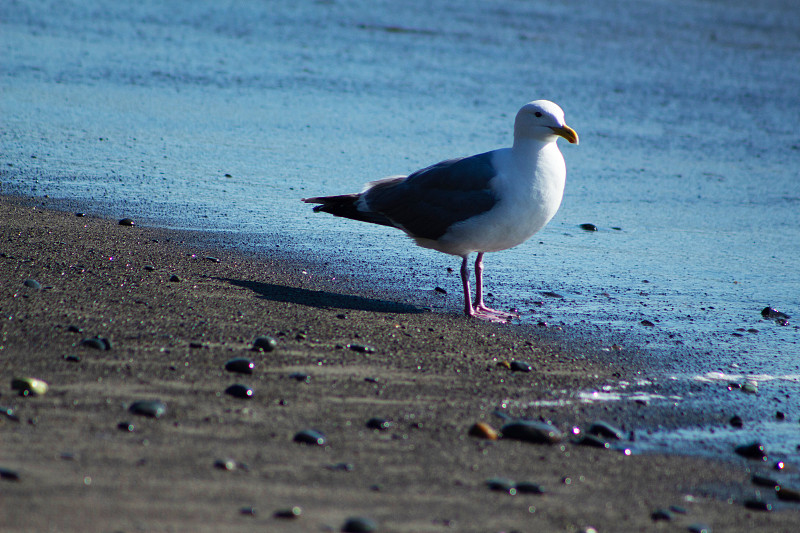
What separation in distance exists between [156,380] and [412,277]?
289cm

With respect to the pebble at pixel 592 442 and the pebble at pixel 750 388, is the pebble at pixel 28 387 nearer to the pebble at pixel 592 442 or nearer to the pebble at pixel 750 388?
the pebble at pixel 592 442

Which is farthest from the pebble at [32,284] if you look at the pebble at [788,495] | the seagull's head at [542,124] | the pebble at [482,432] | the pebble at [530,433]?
the pebble at [788,495]

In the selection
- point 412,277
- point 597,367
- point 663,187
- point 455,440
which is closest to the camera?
point 455,440

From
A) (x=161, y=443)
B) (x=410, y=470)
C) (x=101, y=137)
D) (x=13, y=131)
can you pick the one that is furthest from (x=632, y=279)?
(x=13, y=131)

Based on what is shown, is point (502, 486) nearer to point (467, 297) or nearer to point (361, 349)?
Result: point (361, 349)

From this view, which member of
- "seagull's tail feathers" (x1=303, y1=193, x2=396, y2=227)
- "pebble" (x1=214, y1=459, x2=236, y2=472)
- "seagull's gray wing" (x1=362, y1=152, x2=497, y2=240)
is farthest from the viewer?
"seagull's tail feathers" (x1=303, y1=193, x2=396, y2=227)

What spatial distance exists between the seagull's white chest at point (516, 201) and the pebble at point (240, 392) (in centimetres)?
246

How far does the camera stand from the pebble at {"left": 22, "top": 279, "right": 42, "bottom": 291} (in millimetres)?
5551

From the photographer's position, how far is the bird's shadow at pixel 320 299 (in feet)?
19.8

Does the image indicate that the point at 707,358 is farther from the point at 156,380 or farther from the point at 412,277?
the point at 156,380

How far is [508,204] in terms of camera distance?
626 centimetres

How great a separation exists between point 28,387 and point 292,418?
3.46ft

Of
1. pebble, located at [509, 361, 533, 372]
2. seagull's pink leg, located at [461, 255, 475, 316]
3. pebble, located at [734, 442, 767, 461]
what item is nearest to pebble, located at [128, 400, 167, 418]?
pebble, located at [509, 361, 533, 372]

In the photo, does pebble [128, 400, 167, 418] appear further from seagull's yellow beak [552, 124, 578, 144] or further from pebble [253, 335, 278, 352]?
seagull's yellow beak [552, 124, 578, 144]
